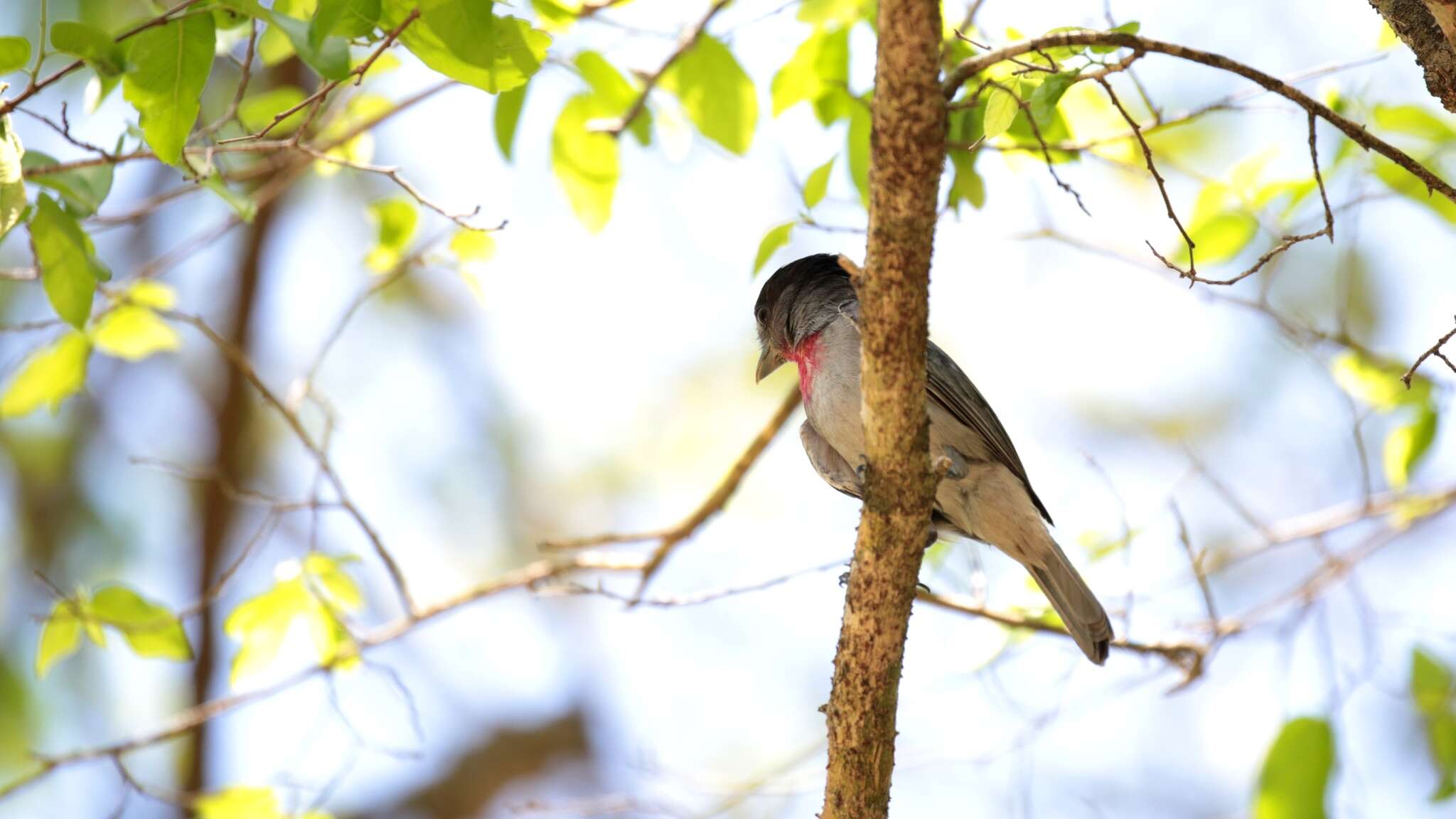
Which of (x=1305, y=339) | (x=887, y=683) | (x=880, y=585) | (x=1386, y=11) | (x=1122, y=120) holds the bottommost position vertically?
(x=887, y=683)

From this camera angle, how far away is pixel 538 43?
2.82m

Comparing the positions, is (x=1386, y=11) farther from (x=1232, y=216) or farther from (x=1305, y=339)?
(x=1305, y=339)

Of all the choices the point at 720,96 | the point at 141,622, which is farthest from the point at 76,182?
the point at 720,96

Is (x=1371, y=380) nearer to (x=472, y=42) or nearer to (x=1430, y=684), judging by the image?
(x=1430, y=684)

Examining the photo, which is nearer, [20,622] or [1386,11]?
[1386,11]

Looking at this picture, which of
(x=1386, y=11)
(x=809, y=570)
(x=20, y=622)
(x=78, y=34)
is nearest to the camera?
(x=78, y=34)

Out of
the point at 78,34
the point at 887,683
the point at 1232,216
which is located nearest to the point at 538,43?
the point at 78,34

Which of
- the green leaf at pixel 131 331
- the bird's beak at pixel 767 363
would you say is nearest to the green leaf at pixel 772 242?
the bird's beak at pixel 767 363

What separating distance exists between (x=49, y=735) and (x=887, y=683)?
732 cm

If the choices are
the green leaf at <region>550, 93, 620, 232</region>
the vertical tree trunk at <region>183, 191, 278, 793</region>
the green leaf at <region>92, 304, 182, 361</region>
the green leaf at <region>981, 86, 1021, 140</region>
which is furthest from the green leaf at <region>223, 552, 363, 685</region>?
the vertical tree trunk at <region>183, 191, 278, 793</region>

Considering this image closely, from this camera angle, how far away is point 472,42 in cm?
246

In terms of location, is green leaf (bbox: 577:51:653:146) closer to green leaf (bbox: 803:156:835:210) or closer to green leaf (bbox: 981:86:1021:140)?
green leaf (bbox: 803:156:835:210)

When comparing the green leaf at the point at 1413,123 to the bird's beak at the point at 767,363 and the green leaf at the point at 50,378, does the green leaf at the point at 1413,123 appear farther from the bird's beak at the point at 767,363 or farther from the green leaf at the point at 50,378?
the green leaf at the point at 50,378

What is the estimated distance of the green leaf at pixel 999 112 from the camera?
102 inches
